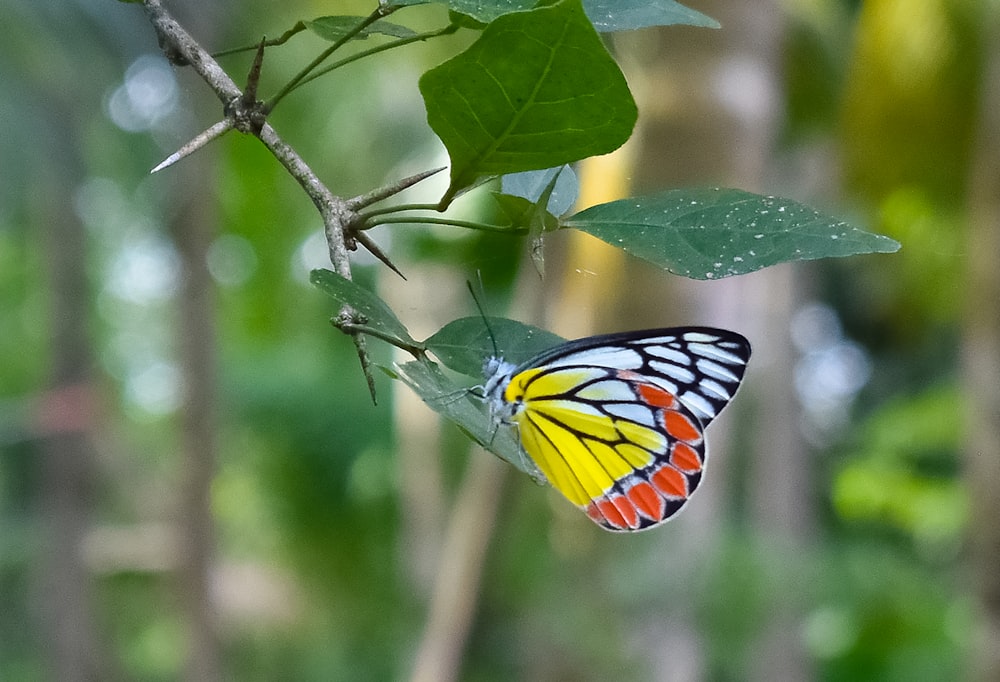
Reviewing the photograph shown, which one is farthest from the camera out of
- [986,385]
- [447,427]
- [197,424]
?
[447,427]

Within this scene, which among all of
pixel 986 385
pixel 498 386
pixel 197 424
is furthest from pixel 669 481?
pixel 197 424

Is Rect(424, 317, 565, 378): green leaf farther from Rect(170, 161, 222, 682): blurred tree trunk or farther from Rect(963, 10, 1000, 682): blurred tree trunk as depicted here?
Rect(170, 161, 222, 682): blurred tree trunk

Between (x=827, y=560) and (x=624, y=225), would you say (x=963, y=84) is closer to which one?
(x=827, y=560)

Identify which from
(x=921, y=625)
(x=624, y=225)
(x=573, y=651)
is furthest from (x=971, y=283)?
(x=921, y=625)

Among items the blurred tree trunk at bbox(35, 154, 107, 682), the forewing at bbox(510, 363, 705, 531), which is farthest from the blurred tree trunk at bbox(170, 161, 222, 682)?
the forewing at bbox(510, 363, 705, 531)

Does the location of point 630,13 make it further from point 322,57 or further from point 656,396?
point 656,396

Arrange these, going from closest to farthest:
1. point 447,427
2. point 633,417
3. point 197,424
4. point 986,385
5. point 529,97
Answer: point 529,97, point 633,417, point 986,385, point 197,424, point 447,427
